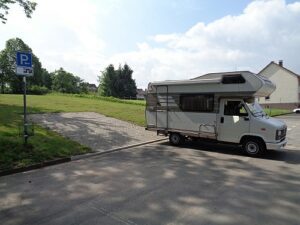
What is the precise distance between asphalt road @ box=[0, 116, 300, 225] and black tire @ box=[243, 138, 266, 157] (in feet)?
1.28

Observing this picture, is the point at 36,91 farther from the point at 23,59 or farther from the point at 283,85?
the point at 23,59

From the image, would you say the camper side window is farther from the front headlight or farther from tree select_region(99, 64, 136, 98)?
tree select_region(99, 64, 136, 98)

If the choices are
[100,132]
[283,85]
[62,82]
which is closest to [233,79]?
[100,132]

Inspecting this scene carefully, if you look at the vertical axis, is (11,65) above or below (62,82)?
above

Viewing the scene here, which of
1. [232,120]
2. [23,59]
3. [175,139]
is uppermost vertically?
[23,59]

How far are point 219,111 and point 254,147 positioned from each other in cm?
193

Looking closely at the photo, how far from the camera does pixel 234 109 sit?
37.3 ft

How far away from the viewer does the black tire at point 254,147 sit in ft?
35.0

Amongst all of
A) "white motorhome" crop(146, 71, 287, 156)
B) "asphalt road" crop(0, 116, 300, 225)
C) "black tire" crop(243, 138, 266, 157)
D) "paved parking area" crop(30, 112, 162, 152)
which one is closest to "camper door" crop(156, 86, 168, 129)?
"white motorhome" crop(146, 71, 287, 156)

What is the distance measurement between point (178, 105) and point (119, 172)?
5.35 m

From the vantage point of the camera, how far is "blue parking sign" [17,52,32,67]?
31.0ft

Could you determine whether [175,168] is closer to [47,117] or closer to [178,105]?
[178,105]

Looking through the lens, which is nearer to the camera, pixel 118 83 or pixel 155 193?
pixel 155 193

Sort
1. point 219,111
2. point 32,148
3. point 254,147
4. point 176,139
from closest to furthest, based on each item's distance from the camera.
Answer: point 32,148 → point 254,147 → point 219,111 → point 176,139
